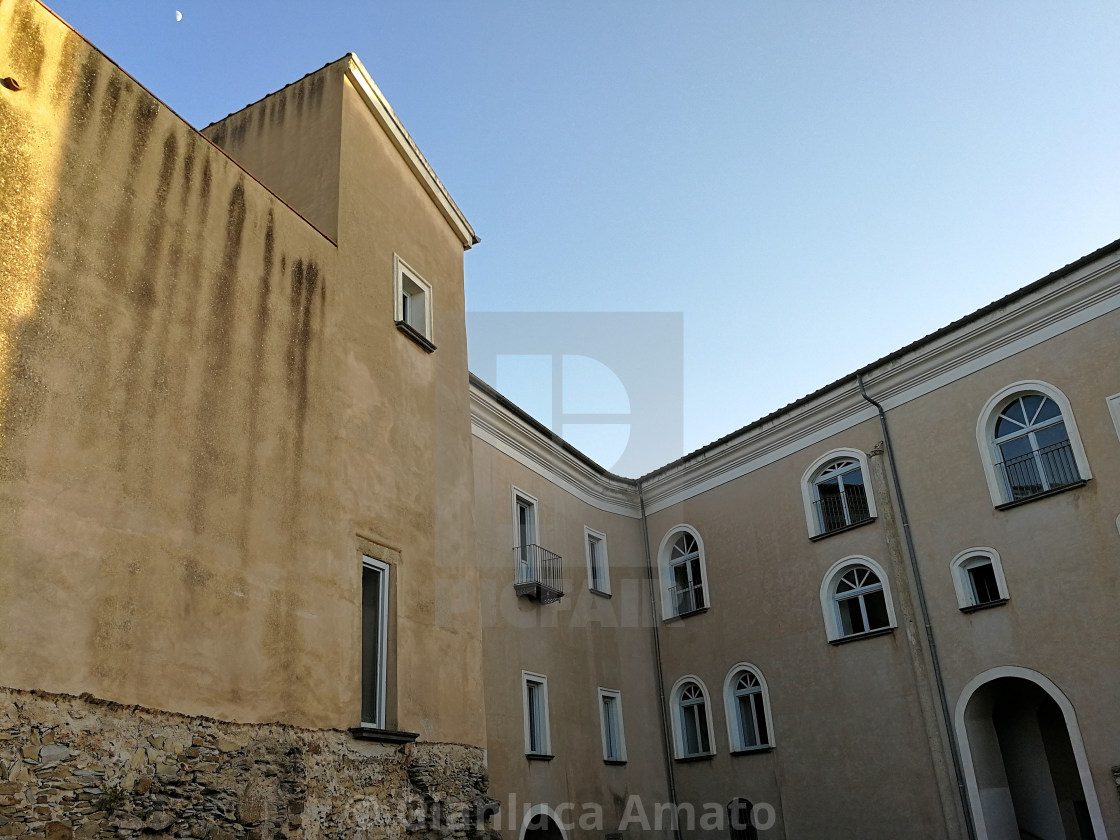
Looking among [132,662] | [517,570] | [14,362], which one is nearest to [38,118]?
[14,362]

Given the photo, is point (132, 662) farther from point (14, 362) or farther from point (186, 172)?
point (186, 172)

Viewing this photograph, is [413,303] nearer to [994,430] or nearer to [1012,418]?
[994,430]

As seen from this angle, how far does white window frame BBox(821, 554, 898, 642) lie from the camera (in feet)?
55.8

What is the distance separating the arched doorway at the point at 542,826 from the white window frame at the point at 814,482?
24.5 feet

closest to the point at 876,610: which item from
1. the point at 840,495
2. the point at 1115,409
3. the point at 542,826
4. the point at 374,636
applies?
the point at 840,495

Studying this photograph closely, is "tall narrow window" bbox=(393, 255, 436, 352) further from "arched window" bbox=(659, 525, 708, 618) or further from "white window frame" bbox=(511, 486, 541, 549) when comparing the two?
"arched window" bbox=(659, 525, 708, 618)

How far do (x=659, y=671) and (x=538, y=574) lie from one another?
4.86 meters

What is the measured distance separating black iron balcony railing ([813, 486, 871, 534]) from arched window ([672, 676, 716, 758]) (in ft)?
14.9

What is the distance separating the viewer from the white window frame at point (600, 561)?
19922 millimetres

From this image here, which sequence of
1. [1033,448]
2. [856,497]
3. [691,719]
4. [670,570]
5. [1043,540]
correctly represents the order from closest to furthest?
[1043,540] < [1033,448] < [856,497] < [691,719] < [670,570]

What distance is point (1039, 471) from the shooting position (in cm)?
1523

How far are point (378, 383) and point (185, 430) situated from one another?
3.12m

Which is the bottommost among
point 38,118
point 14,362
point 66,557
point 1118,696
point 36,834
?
point 36,834

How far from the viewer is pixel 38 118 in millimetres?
7020
